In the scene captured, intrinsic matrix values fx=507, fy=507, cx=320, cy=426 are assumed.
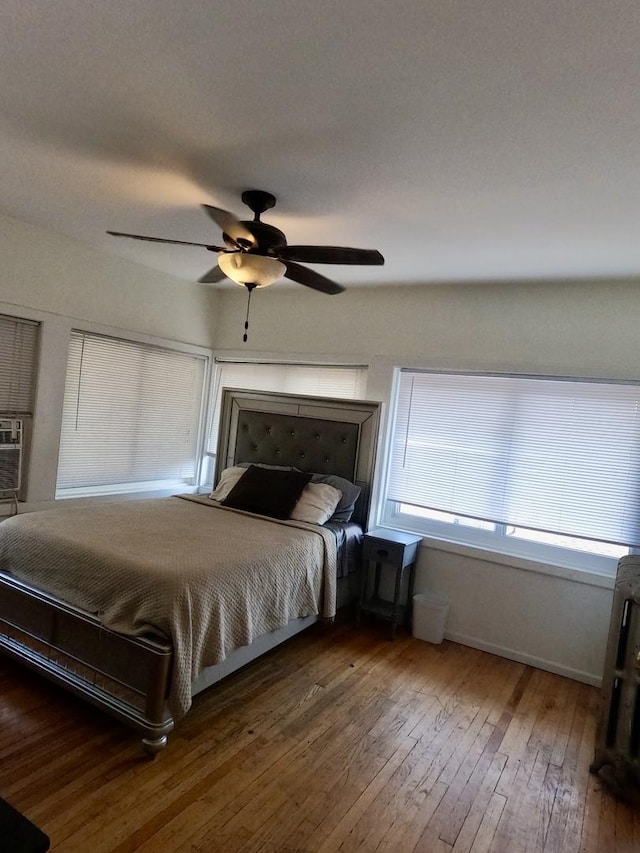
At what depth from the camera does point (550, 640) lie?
3223 millimetres

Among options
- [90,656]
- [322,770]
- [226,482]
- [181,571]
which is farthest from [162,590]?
[226,482]

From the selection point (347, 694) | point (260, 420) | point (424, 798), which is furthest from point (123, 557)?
point (260, 420)

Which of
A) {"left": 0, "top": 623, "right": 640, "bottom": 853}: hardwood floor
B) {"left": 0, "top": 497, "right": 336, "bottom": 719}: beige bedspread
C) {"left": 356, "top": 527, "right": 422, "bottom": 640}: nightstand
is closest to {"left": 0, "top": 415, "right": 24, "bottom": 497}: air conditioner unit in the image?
{"left": 0, "top": 497, "right": 336, "bottom": 719}: beige bedspread

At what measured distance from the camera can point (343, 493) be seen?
3.63 meters

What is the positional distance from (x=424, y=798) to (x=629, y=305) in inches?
111

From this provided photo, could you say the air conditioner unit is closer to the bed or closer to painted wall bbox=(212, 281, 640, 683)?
the bed

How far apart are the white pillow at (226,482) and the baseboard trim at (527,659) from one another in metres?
1.86

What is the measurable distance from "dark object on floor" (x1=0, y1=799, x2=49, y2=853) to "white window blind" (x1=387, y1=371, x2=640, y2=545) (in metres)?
3.01

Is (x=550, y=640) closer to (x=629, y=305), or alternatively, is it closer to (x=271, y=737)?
(x=271, y=737)

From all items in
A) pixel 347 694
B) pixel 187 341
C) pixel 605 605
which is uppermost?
pixel 187 341

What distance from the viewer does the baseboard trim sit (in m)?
3.11

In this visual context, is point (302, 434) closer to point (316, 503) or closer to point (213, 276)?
point (316, 503)

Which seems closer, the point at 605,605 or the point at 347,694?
the point at 347,694

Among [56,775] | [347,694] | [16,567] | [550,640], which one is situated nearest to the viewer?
[56,775]
